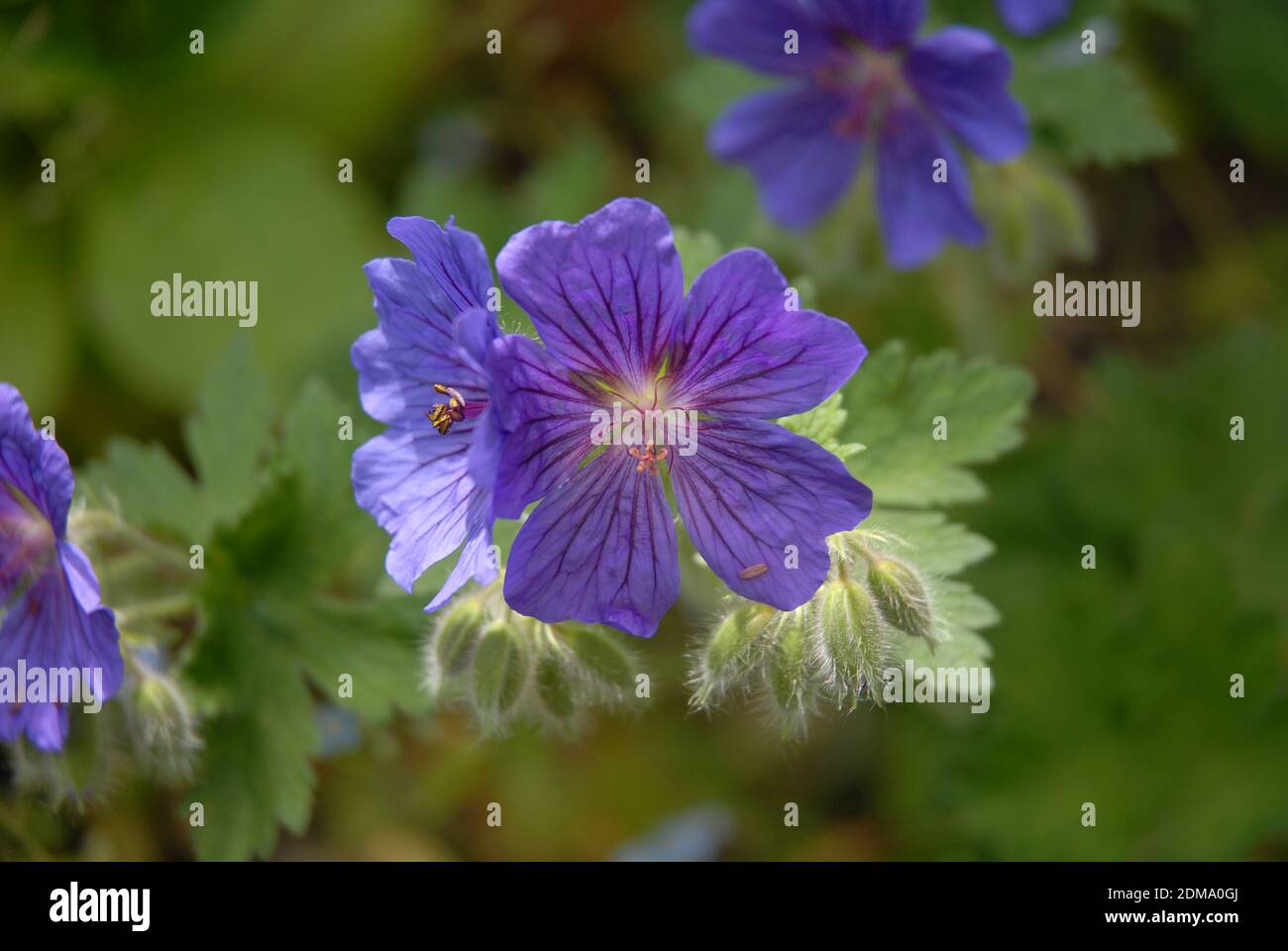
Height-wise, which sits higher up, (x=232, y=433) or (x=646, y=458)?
(x=232, y=433)

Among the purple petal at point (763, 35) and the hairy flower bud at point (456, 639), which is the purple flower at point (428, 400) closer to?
the hairy flower bud at point (456, 639)

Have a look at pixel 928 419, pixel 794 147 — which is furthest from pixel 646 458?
pixel 794 147

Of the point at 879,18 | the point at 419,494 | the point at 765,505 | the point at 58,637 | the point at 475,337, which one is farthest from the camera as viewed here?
the point at 879,18

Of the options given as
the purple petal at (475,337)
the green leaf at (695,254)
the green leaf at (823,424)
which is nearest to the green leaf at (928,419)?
the green leaf at (823,424)

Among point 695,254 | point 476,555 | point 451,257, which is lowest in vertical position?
point 476,555

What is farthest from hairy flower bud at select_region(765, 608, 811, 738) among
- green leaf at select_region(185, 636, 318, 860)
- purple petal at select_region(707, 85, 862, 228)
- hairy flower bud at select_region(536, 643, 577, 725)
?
purple petal at select_region(707, 85, 862, 228)

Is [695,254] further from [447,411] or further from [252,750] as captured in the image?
[252,750]
